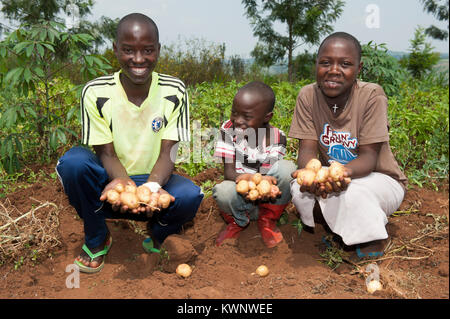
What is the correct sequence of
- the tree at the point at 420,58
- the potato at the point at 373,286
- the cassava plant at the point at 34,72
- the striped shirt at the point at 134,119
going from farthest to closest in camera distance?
the tree at the point at 420,58
the cassava plant at the point at 34,72
the striped shirt at the point at 134,119
the potato at the point at 373,286

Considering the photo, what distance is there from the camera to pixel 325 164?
237 cm

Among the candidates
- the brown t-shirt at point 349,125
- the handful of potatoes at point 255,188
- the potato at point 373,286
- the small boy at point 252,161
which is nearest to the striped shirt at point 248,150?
the small boy at point 252,161

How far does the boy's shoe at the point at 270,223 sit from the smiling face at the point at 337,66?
2.41 ft

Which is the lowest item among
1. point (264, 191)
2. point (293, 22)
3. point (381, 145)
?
point (264, 191)

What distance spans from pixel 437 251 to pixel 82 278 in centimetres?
190

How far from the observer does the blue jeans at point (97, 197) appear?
204 centimetres

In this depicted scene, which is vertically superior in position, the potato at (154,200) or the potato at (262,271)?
the potato at (154,200)

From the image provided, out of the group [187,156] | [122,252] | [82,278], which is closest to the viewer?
[82,278]

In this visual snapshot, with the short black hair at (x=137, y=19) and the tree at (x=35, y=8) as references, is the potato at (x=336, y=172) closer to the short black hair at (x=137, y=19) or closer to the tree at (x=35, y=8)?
the short black hair at (x=137, y=19)

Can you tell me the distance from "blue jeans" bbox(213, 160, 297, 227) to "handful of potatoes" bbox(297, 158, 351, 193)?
25 cm

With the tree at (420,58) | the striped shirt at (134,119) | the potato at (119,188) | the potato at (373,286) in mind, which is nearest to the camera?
the potato at (373,286)

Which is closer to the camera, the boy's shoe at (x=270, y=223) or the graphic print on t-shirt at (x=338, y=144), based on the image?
the graphic print on t-shirt at (x=338, y=144)

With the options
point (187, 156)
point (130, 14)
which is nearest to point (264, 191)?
point (130, 14)

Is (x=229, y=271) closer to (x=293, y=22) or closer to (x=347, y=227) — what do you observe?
(x=347, y=227)
